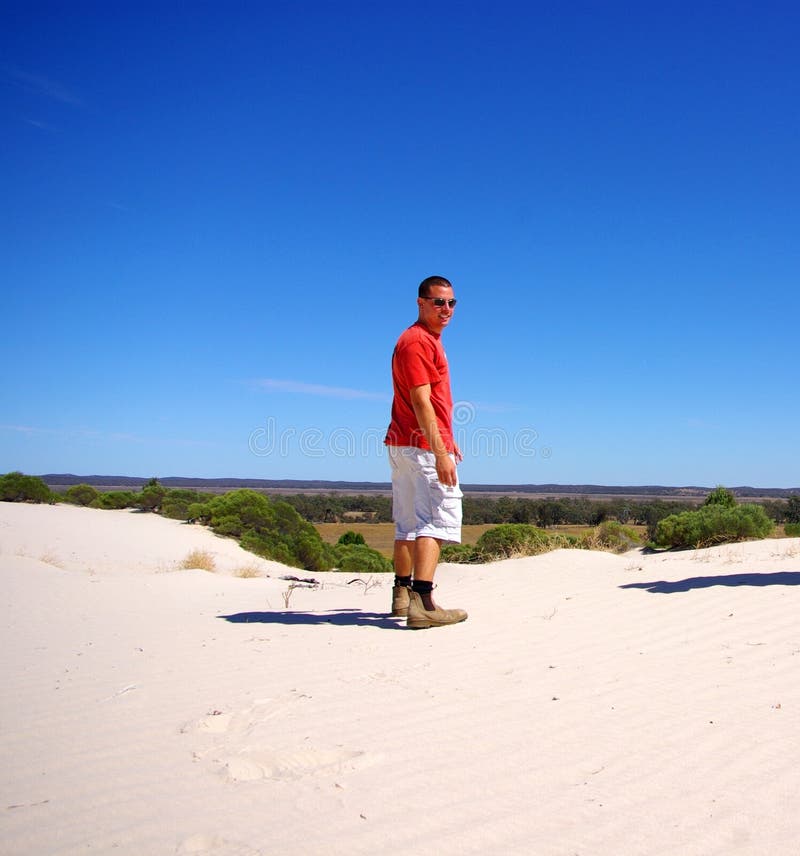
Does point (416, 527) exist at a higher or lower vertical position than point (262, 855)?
higher

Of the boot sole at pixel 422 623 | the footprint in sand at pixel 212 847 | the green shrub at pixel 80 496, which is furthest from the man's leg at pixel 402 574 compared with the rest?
the green shrub at pixel 80 496

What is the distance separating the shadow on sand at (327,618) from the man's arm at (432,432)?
1122 millimetres

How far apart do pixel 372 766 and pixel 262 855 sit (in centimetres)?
67

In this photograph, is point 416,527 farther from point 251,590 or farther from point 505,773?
point 251,590

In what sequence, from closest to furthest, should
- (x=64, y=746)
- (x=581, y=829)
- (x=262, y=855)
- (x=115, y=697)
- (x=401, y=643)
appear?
(x=262, y=855), (x=581, y=829), (x=64, y=746), (x=115, y=697), (x=401, y=643)

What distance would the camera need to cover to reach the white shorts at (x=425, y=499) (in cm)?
476

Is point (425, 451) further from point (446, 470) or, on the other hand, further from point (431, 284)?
point (431, 284)

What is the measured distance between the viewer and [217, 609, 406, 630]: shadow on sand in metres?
5.25

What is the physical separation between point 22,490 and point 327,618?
61.8 feet

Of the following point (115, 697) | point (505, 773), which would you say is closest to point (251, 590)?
point (115, 697)

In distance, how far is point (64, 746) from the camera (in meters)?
2.79

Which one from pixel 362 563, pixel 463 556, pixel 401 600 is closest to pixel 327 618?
pixel 401 600

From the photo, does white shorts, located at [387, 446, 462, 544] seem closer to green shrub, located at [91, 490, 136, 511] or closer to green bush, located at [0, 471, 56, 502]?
green shrub, located at [91, 490, 136, 511]

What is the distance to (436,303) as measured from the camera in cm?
500
